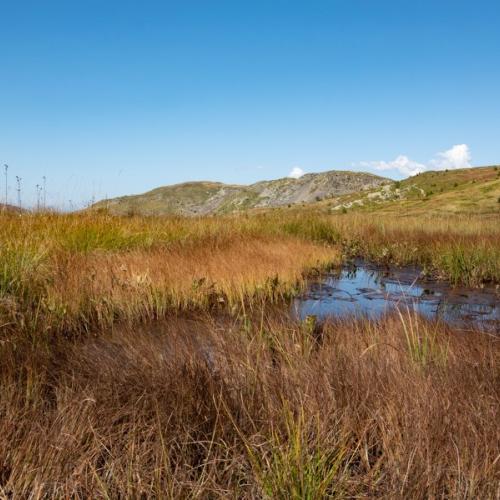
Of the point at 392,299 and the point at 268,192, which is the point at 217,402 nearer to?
the point at 392,299

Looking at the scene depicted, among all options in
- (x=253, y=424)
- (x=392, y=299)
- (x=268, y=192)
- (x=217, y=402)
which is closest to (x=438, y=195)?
(x=392, y=299)

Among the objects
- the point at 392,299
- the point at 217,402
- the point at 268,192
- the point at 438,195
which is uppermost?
the point at 268,192

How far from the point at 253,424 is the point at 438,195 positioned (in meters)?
27.8

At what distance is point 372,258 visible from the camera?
11328mm

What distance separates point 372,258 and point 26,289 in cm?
865

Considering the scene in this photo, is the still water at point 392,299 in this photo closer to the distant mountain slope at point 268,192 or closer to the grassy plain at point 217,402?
the grassy plain at point 217,402

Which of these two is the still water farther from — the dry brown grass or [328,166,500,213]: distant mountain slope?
[328,166,500,213]: distant mountain slope

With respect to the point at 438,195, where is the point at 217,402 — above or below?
below

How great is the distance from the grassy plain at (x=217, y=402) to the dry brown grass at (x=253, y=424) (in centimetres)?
1

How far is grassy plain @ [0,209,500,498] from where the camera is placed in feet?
5.36

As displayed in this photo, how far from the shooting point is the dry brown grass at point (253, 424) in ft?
5.29

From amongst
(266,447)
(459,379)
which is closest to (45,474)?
(266,447)

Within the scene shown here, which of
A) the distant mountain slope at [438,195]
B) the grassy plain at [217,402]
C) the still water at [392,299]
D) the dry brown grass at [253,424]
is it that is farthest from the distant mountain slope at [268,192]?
the dry brown grass at [253,424]

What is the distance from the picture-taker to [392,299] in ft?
21.4
